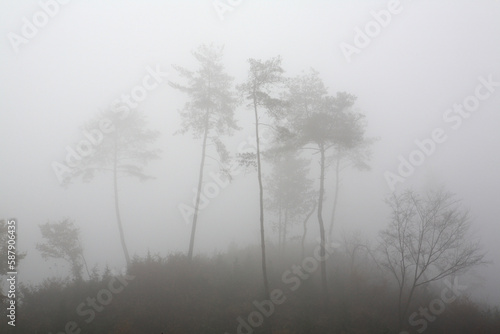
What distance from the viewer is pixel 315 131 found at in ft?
55.8

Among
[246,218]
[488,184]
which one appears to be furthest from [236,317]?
[488,184]

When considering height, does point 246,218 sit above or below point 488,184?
above

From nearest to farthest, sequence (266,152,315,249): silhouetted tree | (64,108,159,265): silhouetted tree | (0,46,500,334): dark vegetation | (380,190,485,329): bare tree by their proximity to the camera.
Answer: (0,46,500,334): dark vegetation → (380,190,485,329): bare tree → (64,108,159,265): silhouetted tree → (266,152,315,249): silhouetted tree

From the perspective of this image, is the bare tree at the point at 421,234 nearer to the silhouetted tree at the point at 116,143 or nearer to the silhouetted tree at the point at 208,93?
the silhouetted tree at the point at 208,93

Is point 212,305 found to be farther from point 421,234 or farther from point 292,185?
point 292,185

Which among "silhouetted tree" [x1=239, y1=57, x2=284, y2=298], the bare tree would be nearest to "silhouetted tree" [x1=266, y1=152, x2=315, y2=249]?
the bare tree

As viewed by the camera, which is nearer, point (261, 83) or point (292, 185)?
point (261, 83)

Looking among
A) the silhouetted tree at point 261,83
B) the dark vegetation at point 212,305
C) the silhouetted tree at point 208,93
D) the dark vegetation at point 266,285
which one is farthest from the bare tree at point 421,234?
the silhouetted tree at point 208,93

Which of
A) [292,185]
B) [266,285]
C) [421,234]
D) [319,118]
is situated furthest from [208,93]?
[421,234]

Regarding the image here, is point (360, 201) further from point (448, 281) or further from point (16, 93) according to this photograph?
point (16, 93)

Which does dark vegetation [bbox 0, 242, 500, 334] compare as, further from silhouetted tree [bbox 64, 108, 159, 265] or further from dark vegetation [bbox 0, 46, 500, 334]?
silhouetted tree [bbox 64, 108, 159, 265]

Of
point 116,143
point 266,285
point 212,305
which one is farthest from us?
point 116,143

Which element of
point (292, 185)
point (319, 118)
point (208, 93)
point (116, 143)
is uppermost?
point (116, 143)

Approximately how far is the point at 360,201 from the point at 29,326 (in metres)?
72.9
